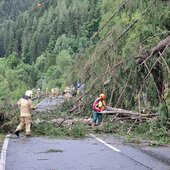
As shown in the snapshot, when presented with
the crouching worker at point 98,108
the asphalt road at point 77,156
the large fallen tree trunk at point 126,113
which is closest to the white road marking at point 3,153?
the asphalt road at point 77,156

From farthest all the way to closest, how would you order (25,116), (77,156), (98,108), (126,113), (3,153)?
(98,108) < (126,113) < (25,116) < (3,153) < (77,156)

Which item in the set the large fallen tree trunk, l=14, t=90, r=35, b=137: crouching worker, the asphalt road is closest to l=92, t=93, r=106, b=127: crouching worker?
the large fallen tree trunk

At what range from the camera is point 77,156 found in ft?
33.4

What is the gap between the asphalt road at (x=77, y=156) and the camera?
8781mm

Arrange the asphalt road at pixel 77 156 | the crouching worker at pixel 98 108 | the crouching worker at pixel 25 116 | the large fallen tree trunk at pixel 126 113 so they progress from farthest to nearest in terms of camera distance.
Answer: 1. the crouching worker at pixel 98 108
2. the large fallen tree trunk at pixel 126 113
3. the crouching worker at pixel 25 116
4. the asphalt road at pixel 77 156

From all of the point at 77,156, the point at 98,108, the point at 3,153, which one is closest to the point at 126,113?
the point at 98,108

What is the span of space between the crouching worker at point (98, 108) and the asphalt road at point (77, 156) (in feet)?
11.1

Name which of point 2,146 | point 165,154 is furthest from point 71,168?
point 2,146

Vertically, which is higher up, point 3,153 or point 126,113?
point 126,113

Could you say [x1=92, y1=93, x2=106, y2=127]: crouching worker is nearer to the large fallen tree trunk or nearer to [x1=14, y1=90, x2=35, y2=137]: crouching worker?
the large fallen tree trunk

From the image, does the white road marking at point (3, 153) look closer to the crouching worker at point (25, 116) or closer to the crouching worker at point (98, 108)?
the crouching worker at point (25, 116)

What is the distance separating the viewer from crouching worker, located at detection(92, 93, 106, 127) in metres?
17.0

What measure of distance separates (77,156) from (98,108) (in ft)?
23.4

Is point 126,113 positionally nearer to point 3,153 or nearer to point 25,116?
point 25,116
